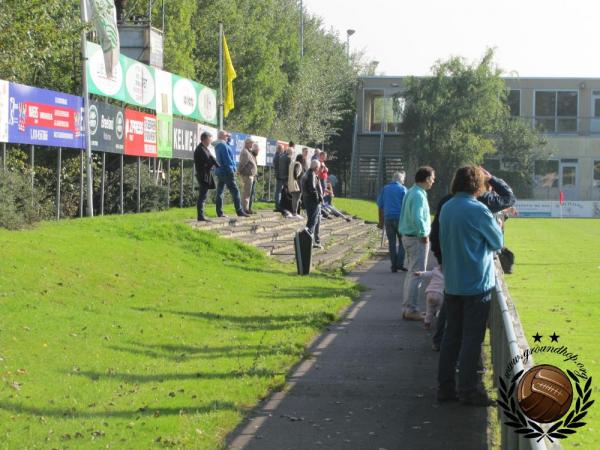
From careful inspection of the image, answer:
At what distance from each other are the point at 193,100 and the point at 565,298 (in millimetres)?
14194

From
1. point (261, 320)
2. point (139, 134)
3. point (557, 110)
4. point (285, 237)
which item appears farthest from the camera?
point (557, 110)

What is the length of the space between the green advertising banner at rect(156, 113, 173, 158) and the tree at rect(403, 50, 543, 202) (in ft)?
131

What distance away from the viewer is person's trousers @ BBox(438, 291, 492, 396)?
31.2 feet

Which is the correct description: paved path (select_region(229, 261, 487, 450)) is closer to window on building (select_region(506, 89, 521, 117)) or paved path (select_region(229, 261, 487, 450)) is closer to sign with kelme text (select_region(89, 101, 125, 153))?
sign with kelme text (select_region(89, 101, 125, 153))

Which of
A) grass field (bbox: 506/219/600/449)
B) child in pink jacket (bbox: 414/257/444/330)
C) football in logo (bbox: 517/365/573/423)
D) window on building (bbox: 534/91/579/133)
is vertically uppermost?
window on building (bbox: 534/91/579/133)

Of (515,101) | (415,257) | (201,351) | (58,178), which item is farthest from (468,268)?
(515,101)

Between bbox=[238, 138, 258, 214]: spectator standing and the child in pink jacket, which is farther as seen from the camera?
bbox=[238, 138, 258, 214]: spectator standing

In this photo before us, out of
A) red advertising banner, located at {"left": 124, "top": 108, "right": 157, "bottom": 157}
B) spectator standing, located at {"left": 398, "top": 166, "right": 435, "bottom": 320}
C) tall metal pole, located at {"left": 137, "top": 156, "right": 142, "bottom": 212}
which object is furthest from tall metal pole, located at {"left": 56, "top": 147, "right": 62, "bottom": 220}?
spectator standing, located at {"left": 398, "top": 166, "right": 435, "bottom": 320}

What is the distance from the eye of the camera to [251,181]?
91.7 feet

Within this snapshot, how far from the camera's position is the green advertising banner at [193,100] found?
97.9ft

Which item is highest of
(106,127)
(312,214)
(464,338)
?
(106,127)

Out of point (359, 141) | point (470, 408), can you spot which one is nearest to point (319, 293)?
point (470, 408)

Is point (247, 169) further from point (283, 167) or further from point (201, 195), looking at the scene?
point (201, 195)

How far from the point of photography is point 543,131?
7650 cm
